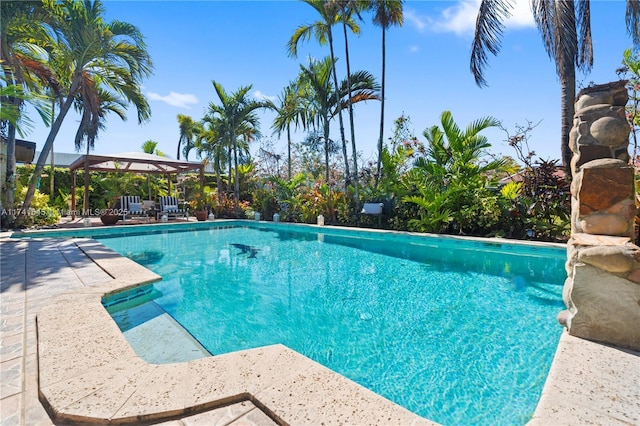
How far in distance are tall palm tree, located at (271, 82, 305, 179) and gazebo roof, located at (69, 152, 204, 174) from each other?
431cm

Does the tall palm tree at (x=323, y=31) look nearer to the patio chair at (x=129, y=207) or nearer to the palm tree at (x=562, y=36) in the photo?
the palm tree at (x=562, y=36)

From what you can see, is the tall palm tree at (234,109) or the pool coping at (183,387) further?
the tall palm tree at (234,109)

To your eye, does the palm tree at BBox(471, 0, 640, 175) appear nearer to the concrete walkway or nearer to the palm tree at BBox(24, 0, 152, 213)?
the concrete walkway

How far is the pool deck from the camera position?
1.68 metres

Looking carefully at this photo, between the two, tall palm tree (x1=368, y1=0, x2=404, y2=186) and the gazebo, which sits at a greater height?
tall palm tree (x1=368, y1=0, x2=404, y2=186)

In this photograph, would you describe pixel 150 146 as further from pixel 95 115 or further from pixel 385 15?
pixel 385 15

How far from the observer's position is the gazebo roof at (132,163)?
12.8 m

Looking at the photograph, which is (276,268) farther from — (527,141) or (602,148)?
(527,141)

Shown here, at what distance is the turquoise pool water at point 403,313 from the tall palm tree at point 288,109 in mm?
7799

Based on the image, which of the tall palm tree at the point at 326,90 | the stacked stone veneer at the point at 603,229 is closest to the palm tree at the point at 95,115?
the tall palm tree at the point at 326,90

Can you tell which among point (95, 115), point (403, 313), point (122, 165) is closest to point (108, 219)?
point (95, 115)

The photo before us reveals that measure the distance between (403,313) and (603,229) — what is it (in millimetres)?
2218

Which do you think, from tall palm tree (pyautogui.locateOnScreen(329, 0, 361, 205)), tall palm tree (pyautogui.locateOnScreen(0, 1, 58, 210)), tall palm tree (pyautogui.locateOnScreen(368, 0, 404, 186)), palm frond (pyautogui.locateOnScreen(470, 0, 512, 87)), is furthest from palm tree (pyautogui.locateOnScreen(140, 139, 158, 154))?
palm frond (pyautogui.locateOnScreen(470, 0, 512, 87))

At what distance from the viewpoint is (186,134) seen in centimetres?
2881
